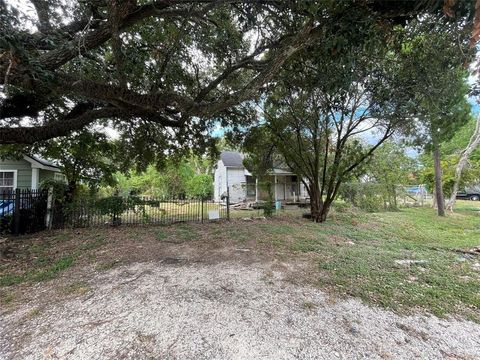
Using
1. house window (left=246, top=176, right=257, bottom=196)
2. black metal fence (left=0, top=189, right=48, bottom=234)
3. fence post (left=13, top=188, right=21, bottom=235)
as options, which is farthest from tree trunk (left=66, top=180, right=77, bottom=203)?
house window (left=246, top=176, right=257, bottom=196)

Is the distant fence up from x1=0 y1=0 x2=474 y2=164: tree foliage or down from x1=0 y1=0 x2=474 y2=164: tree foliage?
down

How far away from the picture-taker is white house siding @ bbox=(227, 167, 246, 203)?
19562 millimetres

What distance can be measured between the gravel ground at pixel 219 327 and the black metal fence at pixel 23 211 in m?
5.04

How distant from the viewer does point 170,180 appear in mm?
22703

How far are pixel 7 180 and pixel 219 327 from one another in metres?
11.8

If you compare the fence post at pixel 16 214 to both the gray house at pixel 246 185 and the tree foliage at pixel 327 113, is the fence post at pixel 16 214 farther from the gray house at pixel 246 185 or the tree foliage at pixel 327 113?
the gray house at pixel 246 185

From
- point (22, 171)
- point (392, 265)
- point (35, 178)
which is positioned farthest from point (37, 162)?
point (392, 265)

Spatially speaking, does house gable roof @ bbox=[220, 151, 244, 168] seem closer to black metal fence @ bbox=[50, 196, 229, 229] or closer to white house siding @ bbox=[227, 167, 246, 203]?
white house siding @ bbox=[227, 167, 246, 203]

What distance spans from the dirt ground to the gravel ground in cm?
1

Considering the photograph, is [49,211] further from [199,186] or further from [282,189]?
[282,189]

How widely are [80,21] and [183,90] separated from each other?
9.62 feet

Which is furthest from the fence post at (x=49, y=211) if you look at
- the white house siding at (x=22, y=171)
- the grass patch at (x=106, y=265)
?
the grass patch at (x=106, y=265)

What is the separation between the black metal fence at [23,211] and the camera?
276 inches

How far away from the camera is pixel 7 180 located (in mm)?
9836
